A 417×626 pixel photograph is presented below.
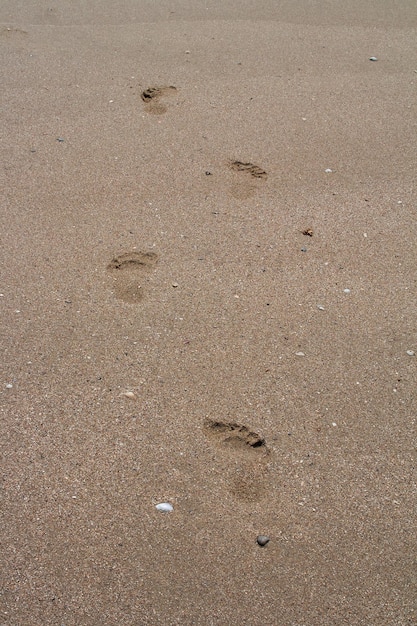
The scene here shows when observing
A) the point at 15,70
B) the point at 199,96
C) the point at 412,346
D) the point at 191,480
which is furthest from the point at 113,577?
the point at 15,70

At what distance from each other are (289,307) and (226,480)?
107 centimetres

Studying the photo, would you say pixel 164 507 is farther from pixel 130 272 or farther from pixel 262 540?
pixel 130 272

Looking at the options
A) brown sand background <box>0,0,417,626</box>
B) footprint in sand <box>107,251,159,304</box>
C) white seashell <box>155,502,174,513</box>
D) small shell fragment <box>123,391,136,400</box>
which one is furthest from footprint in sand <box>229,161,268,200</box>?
white seashell <box>155,502,174,513</box>

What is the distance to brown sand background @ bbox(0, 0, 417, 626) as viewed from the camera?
94.7 inches

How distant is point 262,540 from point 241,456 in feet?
1.22

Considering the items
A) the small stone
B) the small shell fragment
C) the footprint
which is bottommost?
the small stone

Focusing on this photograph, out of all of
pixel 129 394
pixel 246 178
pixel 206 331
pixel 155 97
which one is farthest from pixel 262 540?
pixel 155 97

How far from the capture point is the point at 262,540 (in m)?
2.47

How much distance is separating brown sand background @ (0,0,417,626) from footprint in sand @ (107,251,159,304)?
18 mm

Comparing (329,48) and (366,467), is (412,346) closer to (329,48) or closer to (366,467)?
(366,467)

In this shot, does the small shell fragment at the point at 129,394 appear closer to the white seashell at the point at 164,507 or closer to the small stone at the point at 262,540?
the white seashell at the point at 164,507

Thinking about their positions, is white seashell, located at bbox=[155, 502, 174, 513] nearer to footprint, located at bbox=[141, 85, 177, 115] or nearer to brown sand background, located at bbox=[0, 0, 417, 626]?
brown sand background, located at bbox=[0, 0, 417, 626]

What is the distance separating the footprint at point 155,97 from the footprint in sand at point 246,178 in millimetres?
839

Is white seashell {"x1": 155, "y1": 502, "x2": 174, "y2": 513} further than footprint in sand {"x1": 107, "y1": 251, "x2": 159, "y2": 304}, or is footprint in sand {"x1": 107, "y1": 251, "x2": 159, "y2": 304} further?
footprint in sand {"x1": 107, "y1": 251, "x2": 159, "y2": 304}
